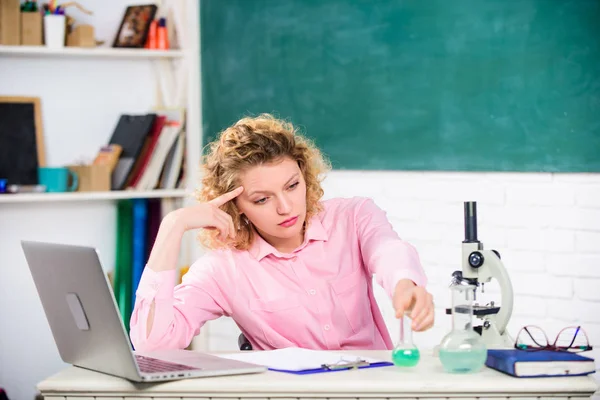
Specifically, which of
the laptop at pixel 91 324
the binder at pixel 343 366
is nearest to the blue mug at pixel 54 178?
the laptop at pixel 91 324

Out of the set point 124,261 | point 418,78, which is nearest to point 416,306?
point 418,78

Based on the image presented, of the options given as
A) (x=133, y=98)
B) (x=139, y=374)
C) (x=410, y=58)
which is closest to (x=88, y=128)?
(x=133, y=98)

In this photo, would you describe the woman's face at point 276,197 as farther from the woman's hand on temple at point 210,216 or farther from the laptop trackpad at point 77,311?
the laptop trackpad at point 77,311

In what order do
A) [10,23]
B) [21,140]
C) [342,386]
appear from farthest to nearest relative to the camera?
[21,140] → [10,23] → [342,386]

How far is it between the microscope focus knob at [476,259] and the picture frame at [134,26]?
2.63 meters

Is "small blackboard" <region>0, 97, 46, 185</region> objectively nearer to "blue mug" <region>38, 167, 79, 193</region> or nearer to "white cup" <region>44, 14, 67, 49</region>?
"blue mug" <region>38, 167, 79, 193</region>

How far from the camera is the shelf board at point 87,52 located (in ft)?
13.1

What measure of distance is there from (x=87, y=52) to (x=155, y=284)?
85.5 inches

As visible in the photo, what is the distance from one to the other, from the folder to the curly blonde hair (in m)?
0.51

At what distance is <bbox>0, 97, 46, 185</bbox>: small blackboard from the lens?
402 cm

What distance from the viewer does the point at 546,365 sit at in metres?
1.75

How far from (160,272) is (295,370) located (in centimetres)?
51

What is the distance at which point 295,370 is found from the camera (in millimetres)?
1833

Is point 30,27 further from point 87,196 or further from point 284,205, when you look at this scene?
point 284,205
